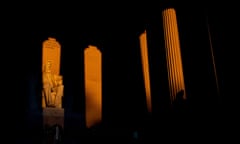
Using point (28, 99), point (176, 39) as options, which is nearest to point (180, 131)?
point (176, 39)

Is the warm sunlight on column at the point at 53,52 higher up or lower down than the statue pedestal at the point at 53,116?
higher up

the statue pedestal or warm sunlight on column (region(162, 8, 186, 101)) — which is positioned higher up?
warm sunlight on column (region(162, 8, 186, 101))

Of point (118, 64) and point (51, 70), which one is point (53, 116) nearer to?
point (51, 70)

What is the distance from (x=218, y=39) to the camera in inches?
477

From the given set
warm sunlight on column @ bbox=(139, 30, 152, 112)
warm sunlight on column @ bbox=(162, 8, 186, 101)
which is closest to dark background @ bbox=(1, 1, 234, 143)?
warm sunlight on column @ bbox=(162, 8, 186, 101)

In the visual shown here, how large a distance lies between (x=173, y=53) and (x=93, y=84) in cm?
571

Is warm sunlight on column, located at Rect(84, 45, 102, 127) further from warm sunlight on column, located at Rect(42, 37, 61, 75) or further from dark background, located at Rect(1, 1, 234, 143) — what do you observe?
warm sunlight on column, located at Rect(42, 37, 61, 75)

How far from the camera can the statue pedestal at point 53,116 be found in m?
12.4

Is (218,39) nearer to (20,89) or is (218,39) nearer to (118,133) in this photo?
(118,133)

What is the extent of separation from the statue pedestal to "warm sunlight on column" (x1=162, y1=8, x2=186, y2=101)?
14.7ft

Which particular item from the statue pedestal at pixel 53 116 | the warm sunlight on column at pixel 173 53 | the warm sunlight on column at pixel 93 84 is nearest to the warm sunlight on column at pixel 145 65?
the warm sunlight on column at pixel 93 84

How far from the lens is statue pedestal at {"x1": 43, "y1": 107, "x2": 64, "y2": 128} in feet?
40.8

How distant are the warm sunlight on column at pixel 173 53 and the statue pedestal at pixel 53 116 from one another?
4.49 meters

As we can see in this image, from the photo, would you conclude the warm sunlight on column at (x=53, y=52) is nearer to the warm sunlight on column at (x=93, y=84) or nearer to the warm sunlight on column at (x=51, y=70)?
the warm sunlight on column at (x=51, y=70)
